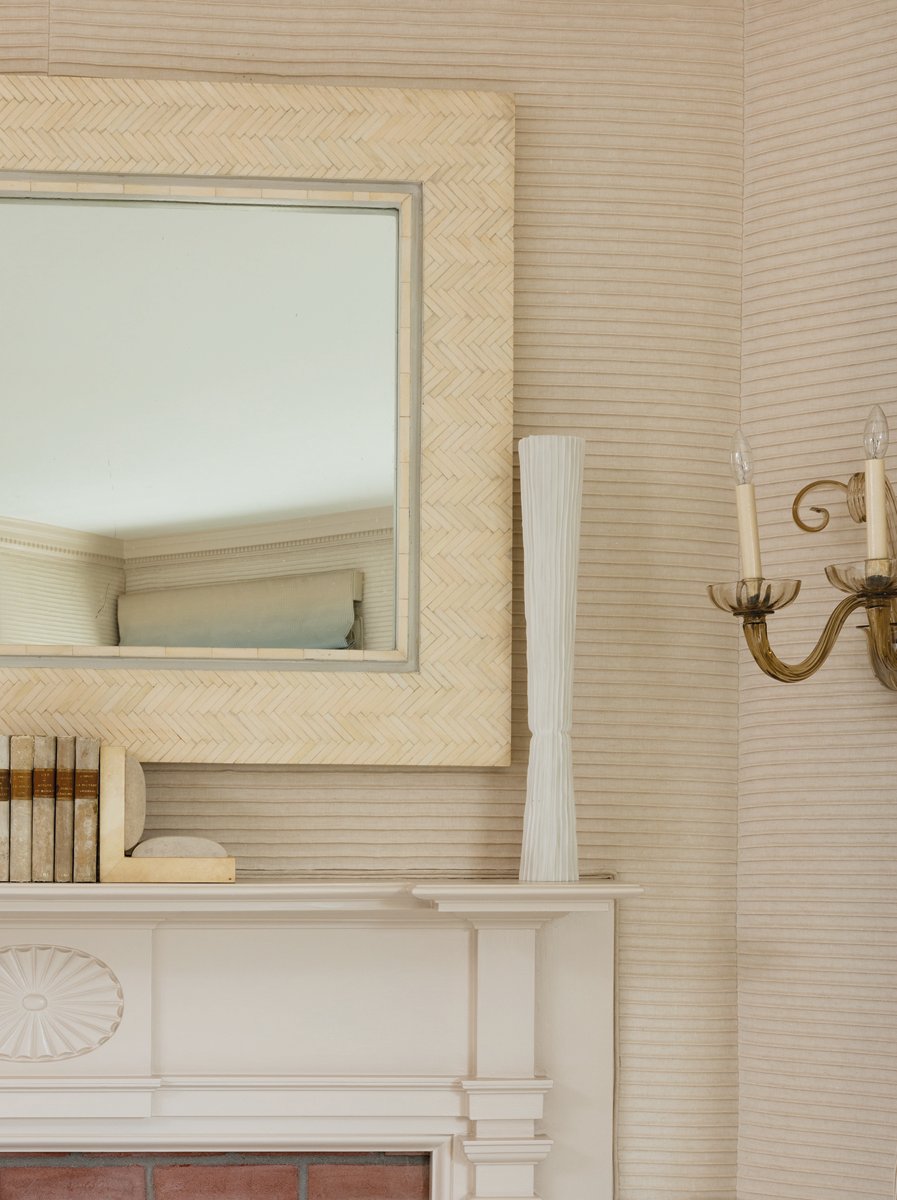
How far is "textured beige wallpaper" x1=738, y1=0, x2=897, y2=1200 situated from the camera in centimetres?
171

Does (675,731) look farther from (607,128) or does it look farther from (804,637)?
(607,128)

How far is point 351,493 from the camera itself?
1.79 meters

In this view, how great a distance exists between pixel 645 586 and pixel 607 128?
0.70 metres

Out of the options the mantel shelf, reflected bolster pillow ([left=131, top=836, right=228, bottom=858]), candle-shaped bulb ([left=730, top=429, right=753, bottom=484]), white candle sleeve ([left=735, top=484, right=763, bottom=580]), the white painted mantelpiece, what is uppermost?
candle-shaped bulb ([left=730, top=429, right=753, bottom=484])

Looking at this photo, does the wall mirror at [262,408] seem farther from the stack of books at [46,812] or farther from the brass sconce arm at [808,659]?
the brass sconce arm at [808,659]

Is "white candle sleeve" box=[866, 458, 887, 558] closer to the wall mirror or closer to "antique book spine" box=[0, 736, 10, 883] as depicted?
the wall mirror

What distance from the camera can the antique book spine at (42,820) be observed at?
1569mm

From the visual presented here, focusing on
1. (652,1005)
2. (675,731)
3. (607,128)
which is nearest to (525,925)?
(652,1005)

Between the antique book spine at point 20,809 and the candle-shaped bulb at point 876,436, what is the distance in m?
Answer: 1.12

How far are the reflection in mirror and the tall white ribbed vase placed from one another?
0.21 m

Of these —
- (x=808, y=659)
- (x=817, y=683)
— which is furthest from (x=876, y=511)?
(x=817, y=683)

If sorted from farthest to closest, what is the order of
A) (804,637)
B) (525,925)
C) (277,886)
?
(804,637), (525,925), (277,886)

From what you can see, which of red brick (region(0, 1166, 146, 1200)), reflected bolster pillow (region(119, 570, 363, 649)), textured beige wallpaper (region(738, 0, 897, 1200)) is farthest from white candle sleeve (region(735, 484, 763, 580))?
red brick (region(0, 1166, 146, 1200))

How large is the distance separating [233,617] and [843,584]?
2.70 feet
